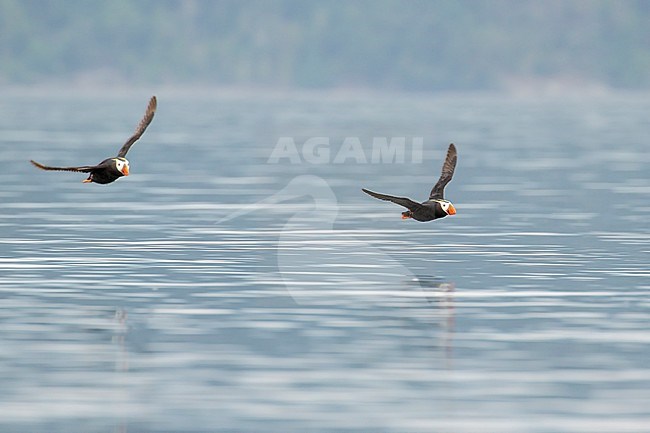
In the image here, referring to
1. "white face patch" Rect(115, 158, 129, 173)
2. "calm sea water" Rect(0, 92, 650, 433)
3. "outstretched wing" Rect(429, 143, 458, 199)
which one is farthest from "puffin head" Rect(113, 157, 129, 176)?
"outstretched wing" Rect(429, 143, 458, 199)

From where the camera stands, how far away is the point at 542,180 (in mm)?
46594

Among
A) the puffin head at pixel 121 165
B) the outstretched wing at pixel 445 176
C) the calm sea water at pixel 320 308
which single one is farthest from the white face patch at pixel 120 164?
the outstretched wing at pixel 445 176

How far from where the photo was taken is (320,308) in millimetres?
21531

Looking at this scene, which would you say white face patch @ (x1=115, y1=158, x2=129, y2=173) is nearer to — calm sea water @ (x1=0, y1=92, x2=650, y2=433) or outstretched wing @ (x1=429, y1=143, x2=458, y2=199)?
calm sea water @ (x1=0, y1=92, x2=650, y2=433)

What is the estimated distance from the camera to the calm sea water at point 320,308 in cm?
1614

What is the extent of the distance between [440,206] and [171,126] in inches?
2721

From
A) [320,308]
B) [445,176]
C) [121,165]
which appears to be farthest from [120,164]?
[445,176]

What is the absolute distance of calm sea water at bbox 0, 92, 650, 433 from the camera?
1614 centimetres

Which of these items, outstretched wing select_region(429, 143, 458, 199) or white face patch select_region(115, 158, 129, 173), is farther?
outstretched wing select_region(429, 143, 458, 199)

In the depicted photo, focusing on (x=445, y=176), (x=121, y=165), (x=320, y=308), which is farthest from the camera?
(x=445, y=176)

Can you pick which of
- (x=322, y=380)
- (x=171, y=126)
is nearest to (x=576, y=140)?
(x=171, y=126)

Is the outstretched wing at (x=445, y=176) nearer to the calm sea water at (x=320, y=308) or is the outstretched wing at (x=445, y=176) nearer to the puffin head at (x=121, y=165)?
the calm sea water at (x=320, y=308)

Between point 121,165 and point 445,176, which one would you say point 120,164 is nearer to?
point 121,165

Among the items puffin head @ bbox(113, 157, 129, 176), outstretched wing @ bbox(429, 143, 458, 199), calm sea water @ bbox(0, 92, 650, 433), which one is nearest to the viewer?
calm sea water @ bbox(0, 92, 650, 433)
